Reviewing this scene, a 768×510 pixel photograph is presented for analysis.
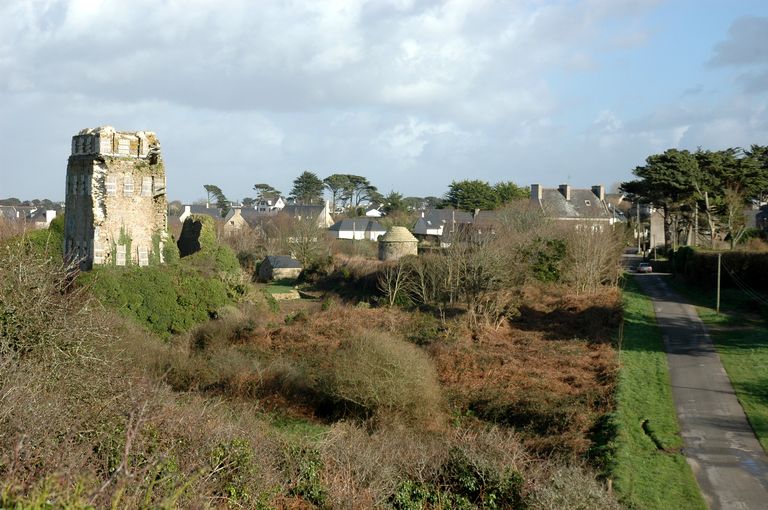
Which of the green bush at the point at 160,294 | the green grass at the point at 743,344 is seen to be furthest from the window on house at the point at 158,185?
the green grass at the point at 743,344

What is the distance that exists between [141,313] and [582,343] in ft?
48.9

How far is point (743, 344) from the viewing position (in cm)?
2348

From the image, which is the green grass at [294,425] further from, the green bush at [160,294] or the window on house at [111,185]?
the window on house at [111,185]

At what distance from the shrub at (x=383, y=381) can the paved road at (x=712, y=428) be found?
18.2ft

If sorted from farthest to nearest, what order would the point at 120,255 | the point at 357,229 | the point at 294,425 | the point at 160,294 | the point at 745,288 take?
the point at 357,229
the point at 745,288
the point at 120,255
the point at 160,294
the point at 294,425

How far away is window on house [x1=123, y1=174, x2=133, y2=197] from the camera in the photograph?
27359 mm

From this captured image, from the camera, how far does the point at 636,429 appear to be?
15.8 metres

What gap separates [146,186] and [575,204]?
42.7 m

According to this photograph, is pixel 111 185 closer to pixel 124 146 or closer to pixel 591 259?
pixel 124 146

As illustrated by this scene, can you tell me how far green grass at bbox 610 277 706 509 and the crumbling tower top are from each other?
704 inches

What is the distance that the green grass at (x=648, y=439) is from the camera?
1230cm

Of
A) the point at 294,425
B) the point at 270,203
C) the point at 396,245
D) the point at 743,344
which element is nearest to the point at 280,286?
the point at 396,245

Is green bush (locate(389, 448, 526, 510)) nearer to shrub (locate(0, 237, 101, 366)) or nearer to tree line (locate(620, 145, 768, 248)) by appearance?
shrub (locate(0, 237, 101, 366))

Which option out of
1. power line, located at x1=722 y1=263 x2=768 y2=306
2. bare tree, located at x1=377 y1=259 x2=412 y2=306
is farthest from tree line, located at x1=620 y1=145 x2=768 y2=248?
bare tree, located at x1=377 y1=259 x2=412 y2=306
